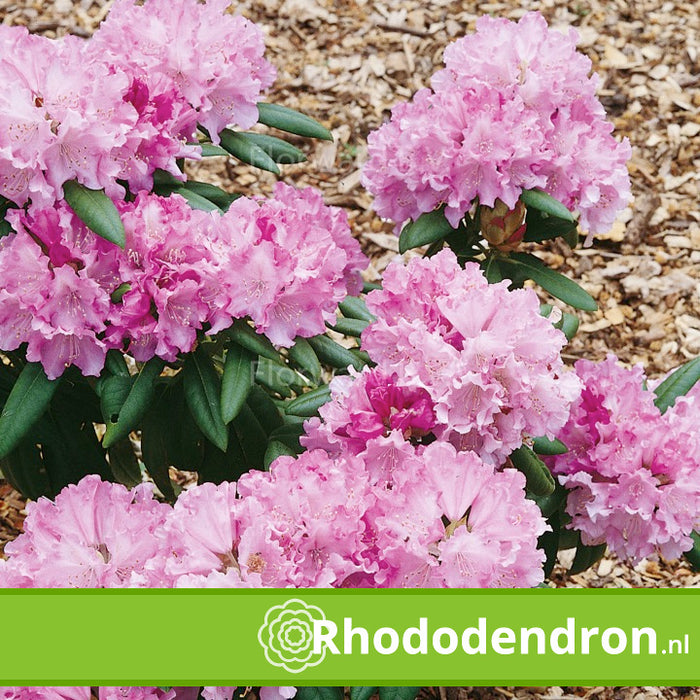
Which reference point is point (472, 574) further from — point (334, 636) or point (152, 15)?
point (152, 15)

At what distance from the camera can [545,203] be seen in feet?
7.46

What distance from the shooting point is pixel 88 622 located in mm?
1685

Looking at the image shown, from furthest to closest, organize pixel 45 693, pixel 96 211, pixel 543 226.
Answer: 1. pixel 543 226
2. pixel 96 211
3. pixel 45 693

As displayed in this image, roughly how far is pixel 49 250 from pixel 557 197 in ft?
3.41

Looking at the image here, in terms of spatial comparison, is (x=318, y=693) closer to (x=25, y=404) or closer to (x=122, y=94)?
(x=25, y=404)

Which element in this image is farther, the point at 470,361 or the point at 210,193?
the point at 210,193

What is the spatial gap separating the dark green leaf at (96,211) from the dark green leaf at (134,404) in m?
0.29

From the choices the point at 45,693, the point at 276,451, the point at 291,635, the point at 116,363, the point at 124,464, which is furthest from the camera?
the point at 124,464

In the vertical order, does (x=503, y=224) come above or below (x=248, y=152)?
below

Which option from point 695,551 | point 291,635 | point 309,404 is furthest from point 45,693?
point 695,551

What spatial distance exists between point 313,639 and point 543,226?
3.70 feet

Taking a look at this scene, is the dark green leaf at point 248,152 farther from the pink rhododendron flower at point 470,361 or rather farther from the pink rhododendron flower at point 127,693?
the pink rhododendron flower at point 127,693

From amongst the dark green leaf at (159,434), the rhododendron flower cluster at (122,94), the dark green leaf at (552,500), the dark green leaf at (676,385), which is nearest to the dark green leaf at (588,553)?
the dark green leaf at (552,500)

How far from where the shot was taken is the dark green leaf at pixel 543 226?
244cm
